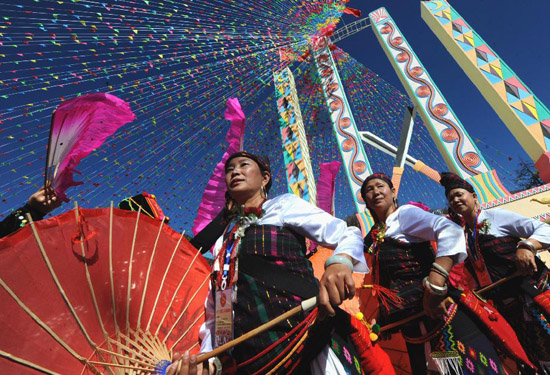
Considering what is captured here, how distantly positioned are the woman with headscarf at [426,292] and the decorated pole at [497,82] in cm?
473

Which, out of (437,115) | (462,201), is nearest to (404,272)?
(462,201)

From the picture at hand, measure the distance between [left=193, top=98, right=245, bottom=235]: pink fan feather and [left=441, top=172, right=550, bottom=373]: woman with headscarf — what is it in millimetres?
2150

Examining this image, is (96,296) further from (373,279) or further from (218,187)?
(373,279)

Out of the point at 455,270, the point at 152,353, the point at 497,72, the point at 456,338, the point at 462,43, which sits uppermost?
the point at 462,43

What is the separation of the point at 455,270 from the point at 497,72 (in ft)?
18.7

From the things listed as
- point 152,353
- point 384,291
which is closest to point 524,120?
point 384,291

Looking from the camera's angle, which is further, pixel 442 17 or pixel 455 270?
pixel 442 17

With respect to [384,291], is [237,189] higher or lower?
higher

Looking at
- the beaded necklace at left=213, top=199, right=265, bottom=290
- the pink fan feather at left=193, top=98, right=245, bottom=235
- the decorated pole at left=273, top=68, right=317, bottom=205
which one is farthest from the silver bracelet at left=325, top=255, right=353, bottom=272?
the decorated pole at left=273, top=68, right=317, bottom=205

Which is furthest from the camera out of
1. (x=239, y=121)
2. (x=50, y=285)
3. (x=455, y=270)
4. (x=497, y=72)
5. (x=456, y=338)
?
(x=497, y=72)

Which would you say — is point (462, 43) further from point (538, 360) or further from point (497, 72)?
point (538, 360)

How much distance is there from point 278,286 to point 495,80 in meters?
7.17

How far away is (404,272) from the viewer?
2.21m

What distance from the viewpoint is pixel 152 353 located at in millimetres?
1431
